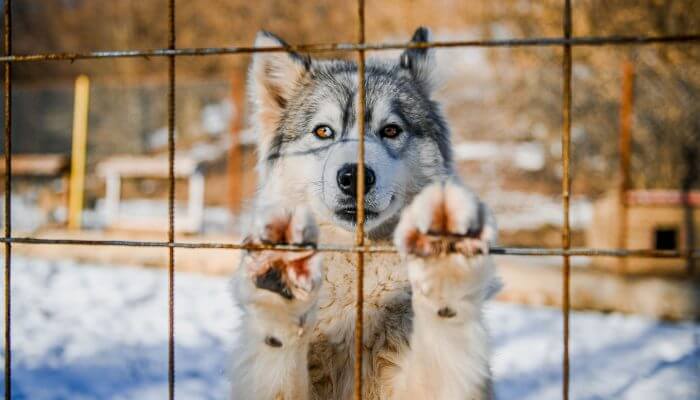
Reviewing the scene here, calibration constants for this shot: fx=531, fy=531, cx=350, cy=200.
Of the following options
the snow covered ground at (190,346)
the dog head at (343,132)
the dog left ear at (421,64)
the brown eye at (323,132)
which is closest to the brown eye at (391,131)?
the dog head at (343,132)

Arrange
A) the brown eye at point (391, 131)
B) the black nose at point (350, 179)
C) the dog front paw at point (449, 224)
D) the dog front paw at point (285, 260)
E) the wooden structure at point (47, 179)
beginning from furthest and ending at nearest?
the wooden structure at point (47, 179)
the brown eye at point (391, 131)
the black nose at point (350, 179)
the dog front paw at point (285, 260)
the dog front paw at point (449, 224)

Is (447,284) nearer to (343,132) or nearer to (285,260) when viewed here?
(285,260)

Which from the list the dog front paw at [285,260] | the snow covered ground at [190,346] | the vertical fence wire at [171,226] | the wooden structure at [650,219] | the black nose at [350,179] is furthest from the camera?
the wooden structure at [650,219]

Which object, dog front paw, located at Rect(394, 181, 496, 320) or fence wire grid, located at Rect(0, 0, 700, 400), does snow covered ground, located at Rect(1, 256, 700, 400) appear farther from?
dog front paw, located at Rect(394, 181, 496, 320)

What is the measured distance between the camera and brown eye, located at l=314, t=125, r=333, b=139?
2.33 meters

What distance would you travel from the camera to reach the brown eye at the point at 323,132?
2.33 metres

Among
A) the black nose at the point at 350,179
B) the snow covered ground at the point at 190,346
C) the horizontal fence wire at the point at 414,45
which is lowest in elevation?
the snow covered ground at the point at 190,346

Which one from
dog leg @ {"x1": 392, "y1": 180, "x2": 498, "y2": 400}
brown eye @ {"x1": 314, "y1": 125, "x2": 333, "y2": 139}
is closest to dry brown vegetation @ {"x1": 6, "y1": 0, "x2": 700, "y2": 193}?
brown eye @ {"x1": 314, "y1": 125, "x2": 333, "y2": 139}

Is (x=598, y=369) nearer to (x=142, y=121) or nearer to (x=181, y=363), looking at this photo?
(x=181, y=363)

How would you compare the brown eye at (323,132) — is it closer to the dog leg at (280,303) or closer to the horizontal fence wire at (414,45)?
the horizontal fence wire at (414,45)

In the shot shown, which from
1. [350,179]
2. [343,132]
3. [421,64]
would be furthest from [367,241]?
[421,64]

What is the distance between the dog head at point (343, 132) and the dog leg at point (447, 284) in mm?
564

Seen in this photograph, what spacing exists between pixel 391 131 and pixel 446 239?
109 centimetres

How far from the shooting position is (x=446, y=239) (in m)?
1.31
